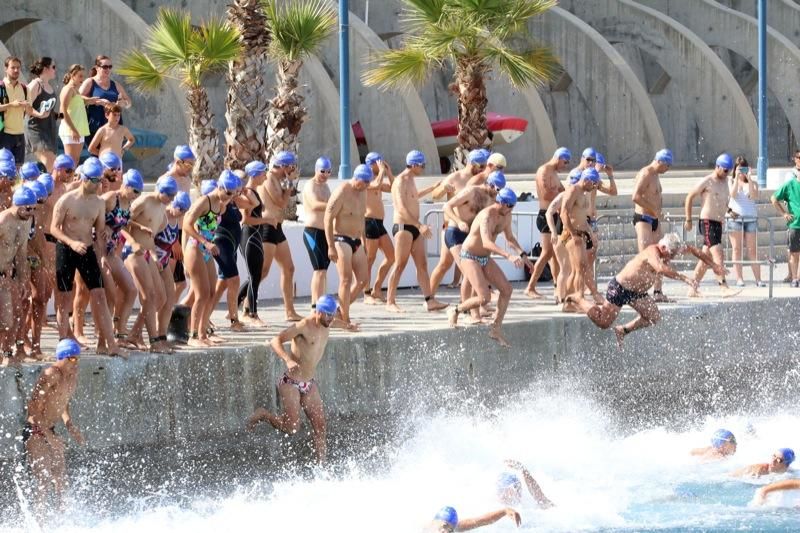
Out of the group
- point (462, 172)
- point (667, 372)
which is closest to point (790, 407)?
point (667, 372)

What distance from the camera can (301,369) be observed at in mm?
11758

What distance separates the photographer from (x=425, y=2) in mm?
22109

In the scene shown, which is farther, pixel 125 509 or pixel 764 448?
pixel 764 448

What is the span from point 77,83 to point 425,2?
752 cm

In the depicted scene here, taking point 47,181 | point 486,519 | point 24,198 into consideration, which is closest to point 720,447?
point 486,519

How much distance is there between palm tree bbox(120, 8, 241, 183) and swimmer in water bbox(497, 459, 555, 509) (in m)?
8.03

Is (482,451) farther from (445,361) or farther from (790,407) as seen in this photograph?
(790,407)

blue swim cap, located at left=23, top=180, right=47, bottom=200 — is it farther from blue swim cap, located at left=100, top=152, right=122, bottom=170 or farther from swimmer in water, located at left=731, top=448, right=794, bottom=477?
swimmer in water, located at left=731, top=448, right=794, bottom=477

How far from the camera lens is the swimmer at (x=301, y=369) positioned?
38.2 feet

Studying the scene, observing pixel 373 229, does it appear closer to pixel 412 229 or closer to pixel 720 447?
pixel 412 229

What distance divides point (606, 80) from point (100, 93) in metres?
18.7

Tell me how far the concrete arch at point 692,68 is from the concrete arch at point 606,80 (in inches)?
53.2

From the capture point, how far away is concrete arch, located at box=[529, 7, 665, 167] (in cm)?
3303

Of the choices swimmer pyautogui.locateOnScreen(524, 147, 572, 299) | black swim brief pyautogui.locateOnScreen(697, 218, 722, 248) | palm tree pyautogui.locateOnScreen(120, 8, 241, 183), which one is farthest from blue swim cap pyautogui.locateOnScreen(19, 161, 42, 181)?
black swim brief pyautogui.locateOnScreen(697, 218, 722, 248)
